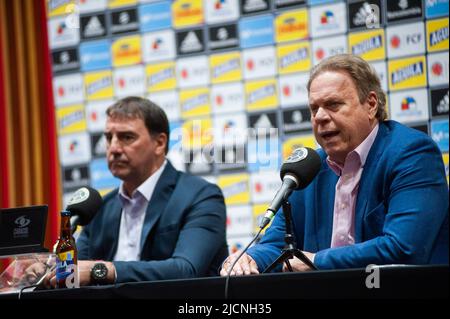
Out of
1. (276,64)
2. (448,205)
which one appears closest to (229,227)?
(276,64)

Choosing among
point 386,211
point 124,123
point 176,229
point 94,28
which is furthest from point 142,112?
point 94,28

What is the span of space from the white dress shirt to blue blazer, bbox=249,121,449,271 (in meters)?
0.87

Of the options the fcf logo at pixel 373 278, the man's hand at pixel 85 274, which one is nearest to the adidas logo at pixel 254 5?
the man's hand at pixel 85 274

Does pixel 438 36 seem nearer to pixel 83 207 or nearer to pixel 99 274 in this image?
pixel 83 207

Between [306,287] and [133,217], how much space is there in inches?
75.4

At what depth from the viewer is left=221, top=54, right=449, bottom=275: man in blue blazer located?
7.55 feet

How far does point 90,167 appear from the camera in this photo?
552cm

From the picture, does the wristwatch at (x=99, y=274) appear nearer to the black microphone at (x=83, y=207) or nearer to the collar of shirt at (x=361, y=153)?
the black microphone at (x=83, y=207)

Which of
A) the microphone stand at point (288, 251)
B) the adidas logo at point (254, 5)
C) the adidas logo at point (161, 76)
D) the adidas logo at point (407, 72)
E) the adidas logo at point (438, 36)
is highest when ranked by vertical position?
the adidas logo at point (254, 5)

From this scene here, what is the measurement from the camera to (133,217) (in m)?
3.55

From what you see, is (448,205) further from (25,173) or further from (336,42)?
Answer: (25,173)

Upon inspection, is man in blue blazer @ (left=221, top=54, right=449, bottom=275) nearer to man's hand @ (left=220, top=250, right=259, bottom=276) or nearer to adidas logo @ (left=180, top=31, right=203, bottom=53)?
man's hand @ (left=220, top=250, right=259, bottom=276)

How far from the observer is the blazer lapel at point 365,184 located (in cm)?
254

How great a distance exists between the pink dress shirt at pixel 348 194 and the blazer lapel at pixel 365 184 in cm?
4
